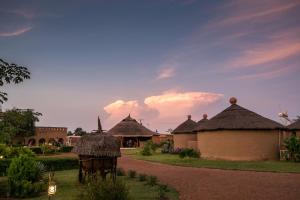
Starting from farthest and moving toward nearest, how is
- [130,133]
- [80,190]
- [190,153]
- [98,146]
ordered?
[130,133], [190,153], [98,146], [80,190]

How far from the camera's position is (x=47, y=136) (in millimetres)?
63812

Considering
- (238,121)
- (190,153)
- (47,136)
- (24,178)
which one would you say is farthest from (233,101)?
(47,136)

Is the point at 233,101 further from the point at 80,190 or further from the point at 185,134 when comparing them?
the point at 80,190

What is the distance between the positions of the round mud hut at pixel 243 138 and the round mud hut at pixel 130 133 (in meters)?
25.0

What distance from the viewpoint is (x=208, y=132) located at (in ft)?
99.2

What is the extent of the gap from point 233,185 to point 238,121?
14.4 metres

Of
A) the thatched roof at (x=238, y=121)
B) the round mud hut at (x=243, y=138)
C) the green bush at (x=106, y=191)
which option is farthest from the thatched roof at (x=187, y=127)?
the green bush at (x=106, y=191)

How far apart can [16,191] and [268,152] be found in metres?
21.2

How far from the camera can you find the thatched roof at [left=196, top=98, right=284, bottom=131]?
91.5 feet

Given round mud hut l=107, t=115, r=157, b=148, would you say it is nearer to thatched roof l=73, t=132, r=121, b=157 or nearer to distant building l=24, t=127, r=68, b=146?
distant building l=24, t=127, r=68, b=146

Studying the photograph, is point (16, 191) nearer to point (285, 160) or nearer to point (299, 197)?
point (299, 197)

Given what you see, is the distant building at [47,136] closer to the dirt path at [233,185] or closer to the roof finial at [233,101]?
the roof finial at [233,101]

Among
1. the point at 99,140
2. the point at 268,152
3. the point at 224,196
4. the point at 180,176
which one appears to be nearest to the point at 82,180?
the point at 99,140

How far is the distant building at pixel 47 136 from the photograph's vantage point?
6253cm
